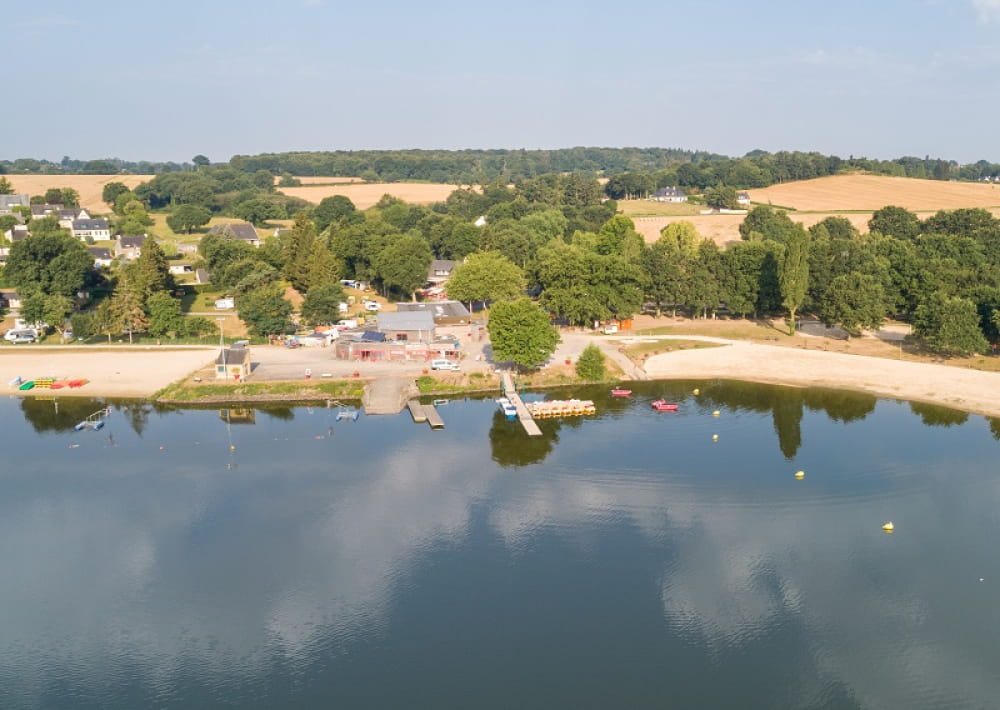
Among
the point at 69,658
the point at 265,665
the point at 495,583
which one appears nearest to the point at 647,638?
the point at 495,583

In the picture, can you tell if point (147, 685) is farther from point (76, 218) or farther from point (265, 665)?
point (76, 218)

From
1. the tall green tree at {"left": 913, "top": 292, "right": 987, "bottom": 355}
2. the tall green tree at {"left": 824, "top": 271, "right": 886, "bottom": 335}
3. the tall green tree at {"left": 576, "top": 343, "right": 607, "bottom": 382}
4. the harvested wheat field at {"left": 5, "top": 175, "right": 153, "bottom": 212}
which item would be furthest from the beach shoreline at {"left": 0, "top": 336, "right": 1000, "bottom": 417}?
the harvested wheat field at {"left": 5, "top": 175, "right": 153, "bottom": 212}

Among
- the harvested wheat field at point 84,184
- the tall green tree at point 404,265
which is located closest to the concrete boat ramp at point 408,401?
the tall green tree at point 404,265

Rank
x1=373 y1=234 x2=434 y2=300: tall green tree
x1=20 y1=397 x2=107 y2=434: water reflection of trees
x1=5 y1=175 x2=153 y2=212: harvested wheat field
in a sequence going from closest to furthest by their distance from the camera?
x1=20 y1=397 x2=107 y2=434: water reflection of trees
x1=373 y1=234 x2=434 y2=300: tall green tree
x1=5 y1=175 x2=153 y2=212: harvested wheat field

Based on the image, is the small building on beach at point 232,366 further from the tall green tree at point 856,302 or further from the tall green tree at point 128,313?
the tall green tree at point 856,302

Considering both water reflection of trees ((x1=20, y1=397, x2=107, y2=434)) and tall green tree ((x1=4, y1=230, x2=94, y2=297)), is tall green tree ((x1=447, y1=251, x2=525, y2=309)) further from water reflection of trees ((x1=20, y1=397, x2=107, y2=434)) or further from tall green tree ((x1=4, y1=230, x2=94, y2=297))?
water reflection of trees ((x1=20, y1=397, x2=107, y2=434))

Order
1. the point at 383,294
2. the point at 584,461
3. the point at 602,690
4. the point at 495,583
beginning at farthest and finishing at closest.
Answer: the point at 383,294
the point at 584,461
the point at 495,583
the point at 602,690
